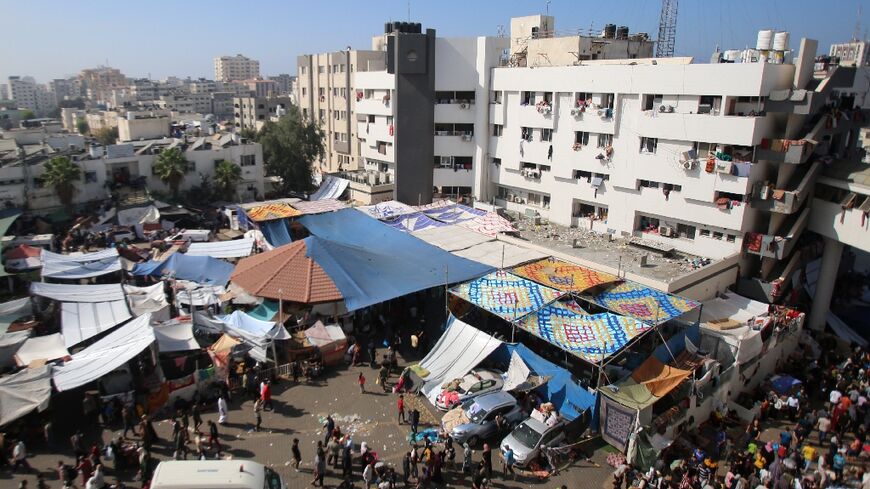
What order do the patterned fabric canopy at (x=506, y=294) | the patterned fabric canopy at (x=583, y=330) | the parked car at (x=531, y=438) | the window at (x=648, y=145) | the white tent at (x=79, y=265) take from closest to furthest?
the parked car at (x=531, y=438) → the patterned fabric canopy at (x=583, y=330) → the patterned fabric canopy at (x=506, y=294) → the white tent at (x=79, y=265) → the window at (x=648, y=145)

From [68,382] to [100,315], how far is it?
524 cm

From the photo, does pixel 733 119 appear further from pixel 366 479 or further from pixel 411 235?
pixel 366 479

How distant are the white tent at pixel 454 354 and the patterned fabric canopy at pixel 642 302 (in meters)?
3.92

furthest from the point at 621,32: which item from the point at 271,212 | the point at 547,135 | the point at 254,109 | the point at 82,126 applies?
the point at 82,126

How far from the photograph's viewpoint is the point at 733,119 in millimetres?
21625

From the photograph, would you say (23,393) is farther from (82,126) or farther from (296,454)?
(82,126)

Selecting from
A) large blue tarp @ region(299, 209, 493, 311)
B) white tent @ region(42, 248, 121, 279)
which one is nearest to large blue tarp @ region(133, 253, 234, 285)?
white tent @ region(42, 248, 121, 279)

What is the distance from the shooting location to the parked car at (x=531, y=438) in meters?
14.4

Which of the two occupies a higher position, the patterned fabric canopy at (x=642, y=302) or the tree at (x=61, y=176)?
the tree at (x=61, y=176)

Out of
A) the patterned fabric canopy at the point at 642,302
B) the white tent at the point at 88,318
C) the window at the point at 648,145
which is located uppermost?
the window at the point at 648,145

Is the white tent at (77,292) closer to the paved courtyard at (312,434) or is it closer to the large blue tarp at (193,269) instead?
the large blue tarp at (193,269)

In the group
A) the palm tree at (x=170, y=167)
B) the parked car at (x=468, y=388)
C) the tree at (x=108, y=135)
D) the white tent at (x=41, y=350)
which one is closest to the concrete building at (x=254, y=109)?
the tree at (x=108, y=135)

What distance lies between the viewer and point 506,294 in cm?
1900

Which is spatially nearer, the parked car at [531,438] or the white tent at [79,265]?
the parked car at [531,438]
